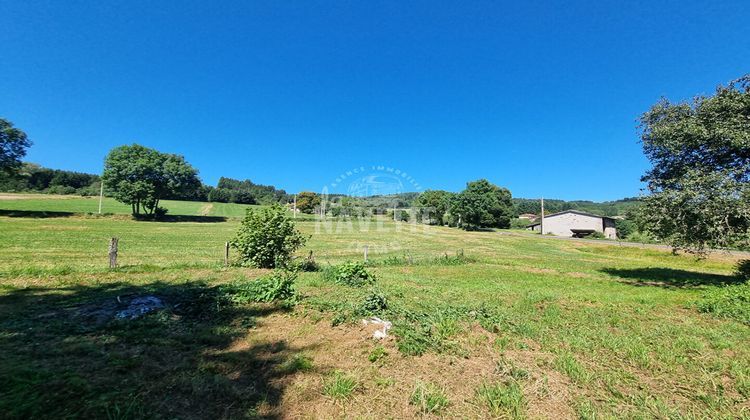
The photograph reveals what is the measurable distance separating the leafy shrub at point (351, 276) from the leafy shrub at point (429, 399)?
6659 mm

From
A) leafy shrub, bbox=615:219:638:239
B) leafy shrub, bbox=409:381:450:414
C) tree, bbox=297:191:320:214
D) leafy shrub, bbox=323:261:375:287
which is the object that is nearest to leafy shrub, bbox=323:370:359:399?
leafy shrub, bbox=409:381:450:414

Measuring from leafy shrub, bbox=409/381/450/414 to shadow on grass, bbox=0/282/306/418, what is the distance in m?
1.76

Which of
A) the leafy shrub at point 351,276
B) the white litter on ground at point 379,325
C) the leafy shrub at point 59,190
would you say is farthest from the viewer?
the leafy shrub at point 59,190

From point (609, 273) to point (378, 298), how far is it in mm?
17545

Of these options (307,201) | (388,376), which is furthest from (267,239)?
(307,201)

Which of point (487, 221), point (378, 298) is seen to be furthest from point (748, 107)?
point (487, 221)

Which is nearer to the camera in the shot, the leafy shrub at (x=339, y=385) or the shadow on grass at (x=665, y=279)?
the leafy shrub at (x=339, y=385)

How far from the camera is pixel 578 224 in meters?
63.7

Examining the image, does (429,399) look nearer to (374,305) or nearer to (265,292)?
(374,305)

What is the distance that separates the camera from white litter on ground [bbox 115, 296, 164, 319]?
6.18m

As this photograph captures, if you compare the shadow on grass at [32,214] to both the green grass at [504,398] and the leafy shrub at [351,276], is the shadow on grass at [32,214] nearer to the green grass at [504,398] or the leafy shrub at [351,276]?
the leafy shrub at [351,276]

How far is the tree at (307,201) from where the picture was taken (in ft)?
328

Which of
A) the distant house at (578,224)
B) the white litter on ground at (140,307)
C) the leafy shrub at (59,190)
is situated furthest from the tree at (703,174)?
the leafy shrub at (59,190)

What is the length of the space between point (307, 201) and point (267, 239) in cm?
9008
